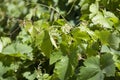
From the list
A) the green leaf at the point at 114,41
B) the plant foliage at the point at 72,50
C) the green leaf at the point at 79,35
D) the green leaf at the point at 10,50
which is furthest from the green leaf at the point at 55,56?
the green leaf at the point at 10,50

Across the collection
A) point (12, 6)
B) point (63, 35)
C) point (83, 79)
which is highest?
point (63, 35)

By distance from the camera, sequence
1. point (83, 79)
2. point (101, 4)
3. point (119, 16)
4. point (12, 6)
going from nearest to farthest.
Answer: point (83, 79) → point (119, 16) → point (101, 4) → point (12, 6)

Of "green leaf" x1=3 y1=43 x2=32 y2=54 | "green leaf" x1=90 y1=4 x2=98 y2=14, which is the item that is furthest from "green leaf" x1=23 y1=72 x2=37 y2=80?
"green leaf" x1=90 y1=4 x2=98 y2=14

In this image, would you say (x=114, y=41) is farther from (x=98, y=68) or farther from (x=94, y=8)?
(x=94, y=8)

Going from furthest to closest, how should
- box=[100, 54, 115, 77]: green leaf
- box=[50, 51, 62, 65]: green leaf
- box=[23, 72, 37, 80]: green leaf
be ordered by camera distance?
1. box=[23, 72, 37, 80]: green leaf
2. box=[50, 51, 62, 65]: green leaf
3. box=[100, 54, 115, 77]: green leaf

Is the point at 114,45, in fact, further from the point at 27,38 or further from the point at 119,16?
the point at 27,38

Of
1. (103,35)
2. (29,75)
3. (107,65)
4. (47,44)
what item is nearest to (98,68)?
(107,65)

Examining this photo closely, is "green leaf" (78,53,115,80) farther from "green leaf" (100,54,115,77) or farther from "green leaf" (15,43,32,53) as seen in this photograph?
"green leaf" (15,43,32,53)

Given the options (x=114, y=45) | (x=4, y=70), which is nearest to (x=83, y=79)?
(x=114, y=45)
